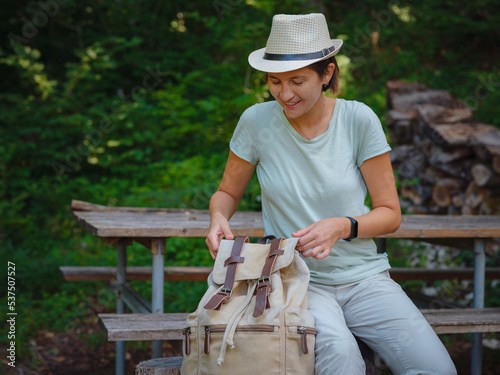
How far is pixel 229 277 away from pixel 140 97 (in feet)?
24.6

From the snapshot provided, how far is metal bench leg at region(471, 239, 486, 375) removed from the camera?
124 inches

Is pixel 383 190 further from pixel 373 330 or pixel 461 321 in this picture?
pixel 461 321

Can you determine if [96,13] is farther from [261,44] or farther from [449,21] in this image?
[449,21]

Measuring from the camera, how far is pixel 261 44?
25.7ft

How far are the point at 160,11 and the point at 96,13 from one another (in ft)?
3.81

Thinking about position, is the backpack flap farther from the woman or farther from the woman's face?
the woman's face

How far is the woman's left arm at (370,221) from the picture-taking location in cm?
190

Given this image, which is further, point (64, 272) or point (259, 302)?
point (64, 272)

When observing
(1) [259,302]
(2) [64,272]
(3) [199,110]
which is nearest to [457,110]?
(3) [199,110]

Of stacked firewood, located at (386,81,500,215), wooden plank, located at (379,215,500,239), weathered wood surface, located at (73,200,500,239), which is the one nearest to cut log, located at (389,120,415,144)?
stacked firewood, located at (386,81,500,215)

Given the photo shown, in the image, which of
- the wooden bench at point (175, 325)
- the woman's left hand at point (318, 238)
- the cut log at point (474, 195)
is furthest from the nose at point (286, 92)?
the cut log at point (474, 195)

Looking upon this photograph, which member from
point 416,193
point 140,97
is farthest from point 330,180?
point 140,97

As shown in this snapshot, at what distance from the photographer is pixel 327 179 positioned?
7.00 ft

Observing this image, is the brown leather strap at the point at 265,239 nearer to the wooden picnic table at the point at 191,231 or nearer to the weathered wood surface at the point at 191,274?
the wooden picnic table at the point at 191,231
